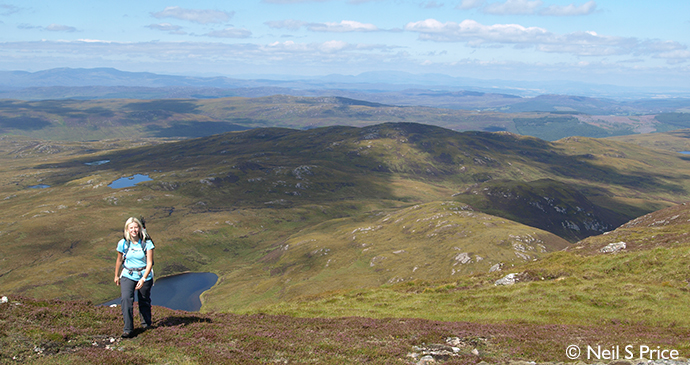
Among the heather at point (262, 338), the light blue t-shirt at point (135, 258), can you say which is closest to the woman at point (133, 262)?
the light blue t-shirt at point (135, 258)

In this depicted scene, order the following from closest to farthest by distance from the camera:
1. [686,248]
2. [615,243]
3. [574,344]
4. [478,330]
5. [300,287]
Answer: [574,344] → [478,330] → [686,248] → [615,243] → [300,287]

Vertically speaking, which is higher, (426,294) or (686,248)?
(686,248)

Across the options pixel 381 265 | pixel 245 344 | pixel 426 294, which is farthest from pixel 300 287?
pixel 245 344

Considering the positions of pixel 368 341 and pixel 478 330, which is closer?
pixel 368 341

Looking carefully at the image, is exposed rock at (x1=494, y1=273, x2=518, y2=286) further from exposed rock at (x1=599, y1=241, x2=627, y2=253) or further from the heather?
exposed rock at (x1=599, y1=241, x2=627, y2=253)

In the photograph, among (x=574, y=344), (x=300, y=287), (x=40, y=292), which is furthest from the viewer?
(x=40, y=292)

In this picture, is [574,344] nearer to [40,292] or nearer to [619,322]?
[619,322]

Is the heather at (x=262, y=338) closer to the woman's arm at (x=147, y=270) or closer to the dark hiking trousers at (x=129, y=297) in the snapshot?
the dark hiking trousers at (x=129, y=297)
